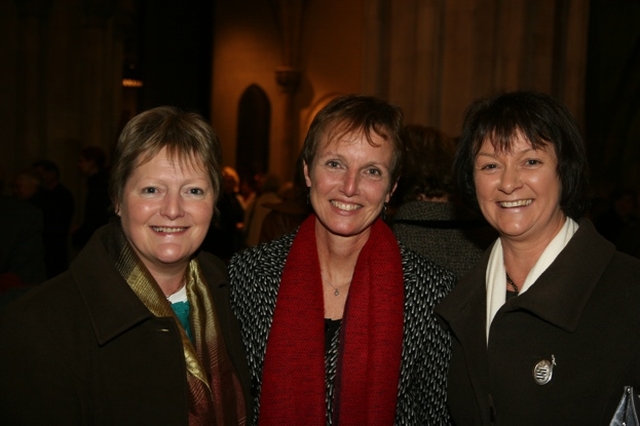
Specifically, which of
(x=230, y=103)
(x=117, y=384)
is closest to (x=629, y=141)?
(x=230, y=103)

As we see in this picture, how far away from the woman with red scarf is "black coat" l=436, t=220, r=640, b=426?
1.20 feet

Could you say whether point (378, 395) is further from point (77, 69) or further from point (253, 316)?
point (77, 69)

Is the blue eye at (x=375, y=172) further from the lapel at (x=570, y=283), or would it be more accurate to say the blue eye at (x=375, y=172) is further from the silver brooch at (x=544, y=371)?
the silver brooch at (x=544, y=371)

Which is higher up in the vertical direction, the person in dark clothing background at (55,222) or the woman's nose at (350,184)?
the woman's nose at (350,184)

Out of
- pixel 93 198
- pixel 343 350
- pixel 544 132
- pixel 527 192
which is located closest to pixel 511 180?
pixel 527 192

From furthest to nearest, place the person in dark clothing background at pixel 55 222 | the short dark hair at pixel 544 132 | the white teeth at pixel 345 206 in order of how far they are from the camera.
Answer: the person in dark clothing background at pixel 55 222 < the white teeth at pixel 345 206 < the short dark hair at pixel 544 132

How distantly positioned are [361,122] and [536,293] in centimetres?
99

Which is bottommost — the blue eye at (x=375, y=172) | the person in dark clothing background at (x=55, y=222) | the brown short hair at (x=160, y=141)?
the person in dark clothing background at (x=55, y=222)

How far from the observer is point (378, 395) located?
3119 mm

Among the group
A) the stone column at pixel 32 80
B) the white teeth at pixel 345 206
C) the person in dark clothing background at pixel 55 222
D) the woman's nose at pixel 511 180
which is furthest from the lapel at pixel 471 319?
the stone column at pixel 32 80

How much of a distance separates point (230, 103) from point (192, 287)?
17075mm

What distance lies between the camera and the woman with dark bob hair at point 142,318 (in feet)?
7.56

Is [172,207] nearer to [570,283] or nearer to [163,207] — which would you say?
[163,207]

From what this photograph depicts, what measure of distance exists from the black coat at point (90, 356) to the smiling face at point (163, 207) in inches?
5.9
